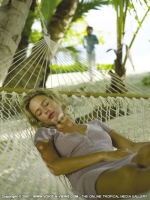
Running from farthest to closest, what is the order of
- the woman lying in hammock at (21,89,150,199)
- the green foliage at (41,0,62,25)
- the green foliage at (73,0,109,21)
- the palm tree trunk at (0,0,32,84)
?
1. the green foliage at (73,0,109,21)
2. the green foliage at (41,0,62,25)
3. the palm tree trunk at (0,0,32,84)
4. the woman lying in hammock at (21,89,150,199)

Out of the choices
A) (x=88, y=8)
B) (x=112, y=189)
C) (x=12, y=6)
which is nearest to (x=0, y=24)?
(x=12, y=6)

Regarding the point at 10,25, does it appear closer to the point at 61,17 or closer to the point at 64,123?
the point at 64,123

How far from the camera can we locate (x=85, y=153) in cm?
97

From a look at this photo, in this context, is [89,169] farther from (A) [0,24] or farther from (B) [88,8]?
(B) [88,8]

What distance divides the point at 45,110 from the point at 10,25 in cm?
89

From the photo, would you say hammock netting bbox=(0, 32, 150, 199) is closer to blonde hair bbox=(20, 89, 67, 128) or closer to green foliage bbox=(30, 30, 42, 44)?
blonde hair bbox=(20, 89, 67, 128)

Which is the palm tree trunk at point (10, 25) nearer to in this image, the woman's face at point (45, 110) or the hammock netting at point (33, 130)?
the hammock netting at point (33, 130)

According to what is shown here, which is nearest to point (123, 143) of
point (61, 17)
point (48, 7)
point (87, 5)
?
point (61, 17)

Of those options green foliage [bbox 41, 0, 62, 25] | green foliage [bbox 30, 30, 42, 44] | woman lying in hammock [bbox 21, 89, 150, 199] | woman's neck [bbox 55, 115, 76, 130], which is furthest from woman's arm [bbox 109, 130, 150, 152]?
green foliage [bbox 30, 30, 42, 44]

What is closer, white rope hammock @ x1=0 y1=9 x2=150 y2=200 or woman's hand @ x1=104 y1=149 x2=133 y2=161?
woman's hand @ x1=104 y1=149 x2=133 y2=161

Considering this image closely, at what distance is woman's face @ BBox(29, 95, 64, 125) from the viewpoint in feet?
3.47

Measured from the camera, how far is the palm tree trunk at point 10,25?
1749 millimetres

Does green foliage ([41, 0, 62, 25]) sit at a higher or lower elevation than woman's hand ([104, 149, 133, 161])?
higher

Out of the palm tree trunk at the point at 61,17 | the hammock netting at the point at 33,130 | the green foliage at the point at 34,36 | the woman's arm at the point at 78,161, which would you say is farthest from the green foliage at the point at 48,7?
the woman's arm at the point at 78,161
